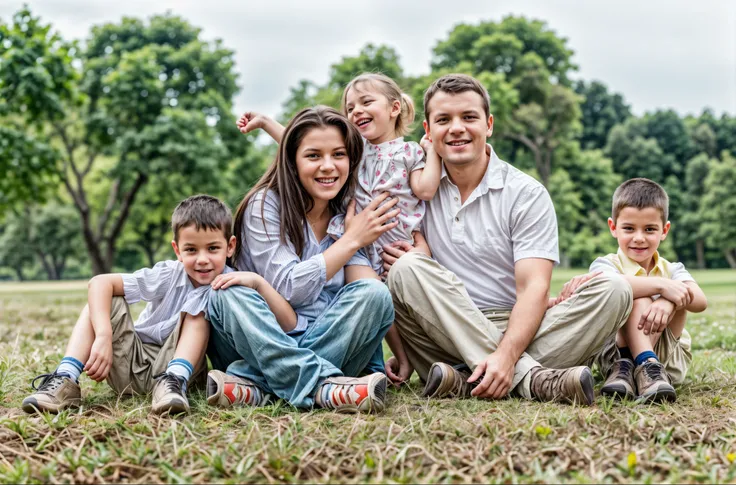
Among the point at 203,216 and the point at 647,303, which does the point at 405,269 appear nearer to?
the point at 203,216

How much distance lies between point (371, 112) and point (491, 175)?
0.83 m

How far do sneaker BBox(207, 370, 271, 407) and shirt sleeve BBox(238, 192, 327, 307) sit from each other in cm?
48

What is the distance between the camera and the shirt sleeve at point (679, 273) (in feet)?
12.1

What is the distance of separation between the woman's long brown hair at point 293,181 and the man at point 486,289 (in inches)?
20.5

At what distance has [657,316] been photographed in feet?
11.2

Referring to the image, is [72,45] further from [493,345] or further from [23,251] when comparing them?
[23,251]

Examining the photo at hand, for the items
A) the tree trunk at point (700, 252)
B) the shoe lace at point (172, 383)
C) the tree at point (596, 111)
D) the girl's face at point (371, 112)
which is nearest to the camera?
the shoe lace at point (172, 383)

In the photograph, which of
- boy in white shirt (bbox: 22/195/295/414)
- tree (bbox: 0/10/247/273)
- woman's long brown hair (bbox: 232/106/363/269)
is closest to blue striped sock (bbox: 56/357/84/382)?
boy in white shirt (bbox: 22/195/295/414)

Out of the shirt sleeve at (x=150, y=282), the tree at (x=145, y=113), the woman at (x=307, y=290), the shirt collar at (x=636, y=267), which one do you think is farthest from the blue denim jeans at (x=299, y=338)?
the tree at (x=145, y=113)

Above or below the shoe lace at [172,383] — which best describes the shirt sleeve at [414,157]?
above

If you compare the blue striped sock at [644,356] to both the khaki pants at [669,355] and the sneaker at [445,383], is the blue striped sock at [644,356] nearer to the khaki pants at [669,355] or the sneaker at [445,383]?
the khaki pants at [669,355]

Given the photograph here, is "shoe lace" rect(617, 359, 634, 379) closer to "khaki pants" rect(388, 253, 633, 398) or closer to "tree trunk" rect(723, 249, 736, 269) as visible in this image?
"khaki pants" rect(388, 253, 633, 398)

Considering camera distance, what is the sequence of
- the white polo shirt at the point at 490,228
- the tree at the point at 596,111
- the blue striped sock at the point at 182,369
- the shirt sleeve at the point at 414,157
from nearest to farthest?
the blue striped sock at the point at 182,369 → the white polo shirt at the point at 490,228 → the shirt sleeve at the point at 414,157 → the tree at the point at 596,111

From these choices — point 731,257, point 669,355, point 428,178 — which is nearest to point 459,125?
point 428,178
